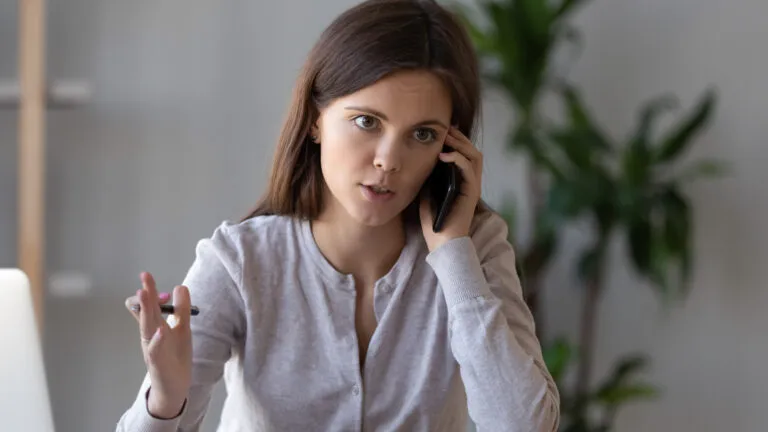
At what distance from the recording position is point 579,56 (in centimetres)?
273

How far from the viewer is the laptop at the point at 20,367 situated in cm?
112

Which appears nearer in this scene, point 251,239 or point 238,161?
point 251,239

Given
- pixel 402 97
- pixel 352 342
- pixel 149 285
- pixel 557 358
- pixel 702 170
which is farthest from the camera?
pixel 702 170

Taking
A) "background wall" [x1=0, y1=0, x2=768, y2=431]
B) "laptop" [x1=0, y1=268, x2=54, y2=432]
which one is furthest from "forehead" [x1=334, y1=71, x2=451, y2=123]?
"background wall" [x1=0, y1=0, x2=768, y2=431]

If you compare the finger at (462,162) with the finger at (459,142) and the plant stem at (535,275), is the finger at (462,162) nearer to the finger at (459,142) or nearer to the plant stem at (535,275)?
the finger at (459,142)

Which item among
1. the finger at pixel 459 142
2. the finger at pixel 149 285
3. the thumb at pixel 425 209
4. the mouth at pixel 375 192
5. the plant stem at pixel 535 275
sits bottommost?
the plant stem at pixel 535 275

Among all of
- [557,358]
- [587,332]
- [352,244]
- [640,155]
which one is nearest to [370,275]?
[352,244]

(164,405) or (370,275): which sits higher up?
(370,275)

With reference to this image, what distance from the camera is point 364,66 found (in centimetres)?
122

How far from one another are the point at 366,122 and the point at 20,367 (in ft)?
1.58

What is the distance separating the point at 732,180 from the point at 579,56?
1.71ft

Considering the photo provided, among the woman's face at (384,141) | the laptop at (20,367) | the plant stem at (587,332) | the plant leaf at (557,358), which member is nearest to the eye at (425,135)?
the woman's face at (384,141)

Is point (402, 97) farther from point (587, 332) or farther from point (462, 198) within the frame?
point (587, 332)

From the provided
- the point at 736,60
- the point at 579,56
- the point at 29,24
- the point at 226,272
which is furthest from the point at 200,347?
the point at 736,60
